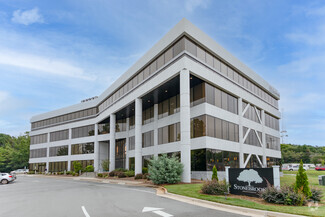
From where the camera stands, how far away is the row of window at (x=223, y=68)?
26300 millimetres

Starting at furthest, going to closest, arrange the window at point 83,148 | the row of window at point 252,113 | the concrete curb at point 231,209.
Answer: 1. the window at point 83,148
2. the row of window at point 252,113
3. the concrete curb at point 231,209

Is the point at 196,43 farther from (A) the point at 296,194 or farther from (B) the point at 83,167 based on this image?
(B) the point at 83,167

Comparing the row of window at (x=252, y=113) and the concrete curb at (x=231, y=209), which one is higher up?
the row of window at (x=252, y=113)

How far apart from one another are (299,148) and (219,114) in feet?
252

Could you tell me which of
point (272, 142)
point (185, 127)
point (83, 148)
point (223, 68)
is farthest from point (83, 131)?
point (272, 142)

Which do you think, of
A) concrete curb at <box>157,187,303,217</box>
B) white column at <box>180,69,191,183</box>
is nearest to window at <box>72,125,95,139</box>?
white column at <box>180,69,191,183</box>

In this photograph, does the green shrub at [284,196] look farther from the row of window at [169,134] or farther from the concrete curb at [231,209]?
the row of window at [169,134]

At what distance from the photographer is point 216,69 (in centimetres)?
2948

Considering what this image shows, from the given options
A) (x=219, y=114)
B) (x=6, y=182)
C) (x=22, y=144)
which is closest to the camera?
(x=219, y=114)

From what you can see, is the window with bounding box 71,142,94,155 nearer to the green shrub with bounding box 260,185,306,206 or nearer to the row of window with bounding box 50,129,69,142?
the row of window with bounding box 50,129,69,142

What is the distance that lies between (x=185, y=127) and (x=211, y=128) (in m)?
Answer: 4.72

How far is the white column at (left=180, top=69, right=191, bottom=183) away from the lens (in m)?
22.7

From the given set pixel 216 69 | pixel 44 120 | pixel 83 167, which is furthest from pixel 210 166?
pixel 44 120

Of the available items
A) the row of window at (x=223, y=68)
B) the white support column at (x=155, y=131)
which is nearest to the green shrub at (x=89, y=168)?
the white support column at (x=155, y=131)
